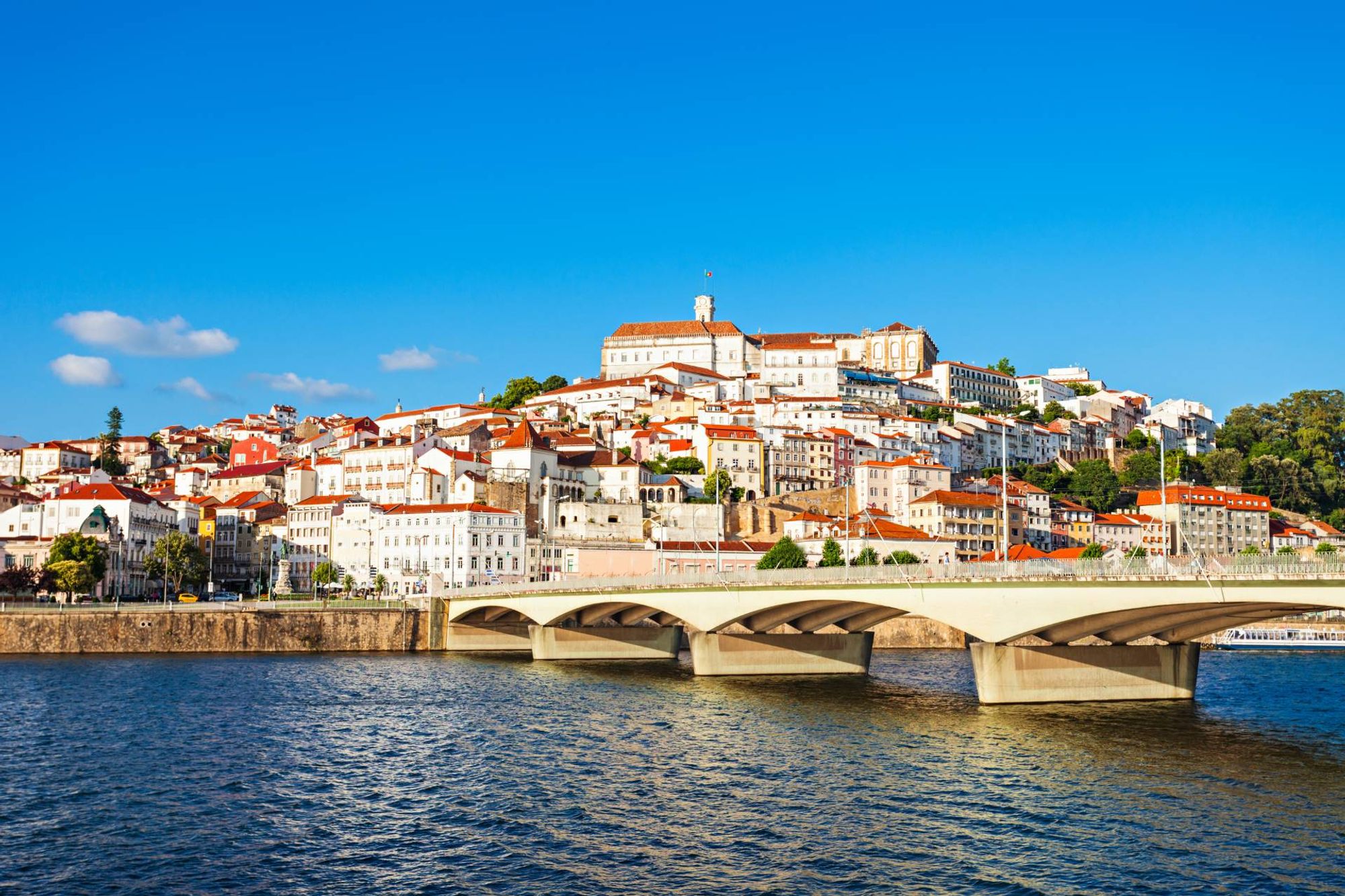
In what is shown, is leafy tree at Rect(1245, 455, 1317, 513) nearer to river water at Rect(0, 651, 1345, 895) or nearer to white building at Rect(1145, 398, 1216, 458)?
white building at Rect(1145, 398, 1216, 458)

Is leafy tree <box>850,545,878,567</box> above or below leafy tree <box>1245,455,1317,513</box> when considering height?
below

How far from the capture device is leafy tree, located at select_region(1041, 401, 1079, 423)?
165875 millimetres

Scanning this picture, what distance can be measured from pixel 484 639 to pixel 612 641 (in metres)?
10.9

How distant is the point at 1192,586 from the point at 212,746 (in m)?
28.5

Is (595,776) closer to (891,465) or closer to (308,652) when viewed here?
(308,652)

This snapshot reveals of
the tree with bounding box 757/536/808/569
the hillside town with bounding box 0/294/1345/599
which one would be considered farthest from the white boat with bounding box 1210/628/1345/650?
the tree with bounding box 757/536/808/569

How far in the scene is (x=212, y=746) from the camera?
36781mm

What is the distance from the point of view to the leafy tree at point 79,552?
80938 mm

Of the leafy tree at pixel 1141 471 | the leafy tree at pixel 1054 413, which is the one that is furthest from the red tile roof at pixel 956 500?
the leafy tree at pixel 1054 413

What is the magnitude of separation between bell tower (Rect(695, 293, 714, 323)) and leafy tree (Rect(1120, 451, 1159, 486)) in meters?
65.1

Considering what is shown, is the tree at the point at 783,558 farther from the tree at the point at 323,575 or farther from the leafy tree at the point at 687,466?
the tree at the point at 323,575

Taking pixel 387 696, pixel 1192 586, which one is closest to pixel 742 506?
pixel 387 696

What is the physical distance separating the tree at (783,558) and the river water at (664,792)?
37.5 m

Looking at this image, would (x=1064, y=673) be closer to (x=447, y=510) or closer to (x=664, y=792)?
(x=664, y=792)
